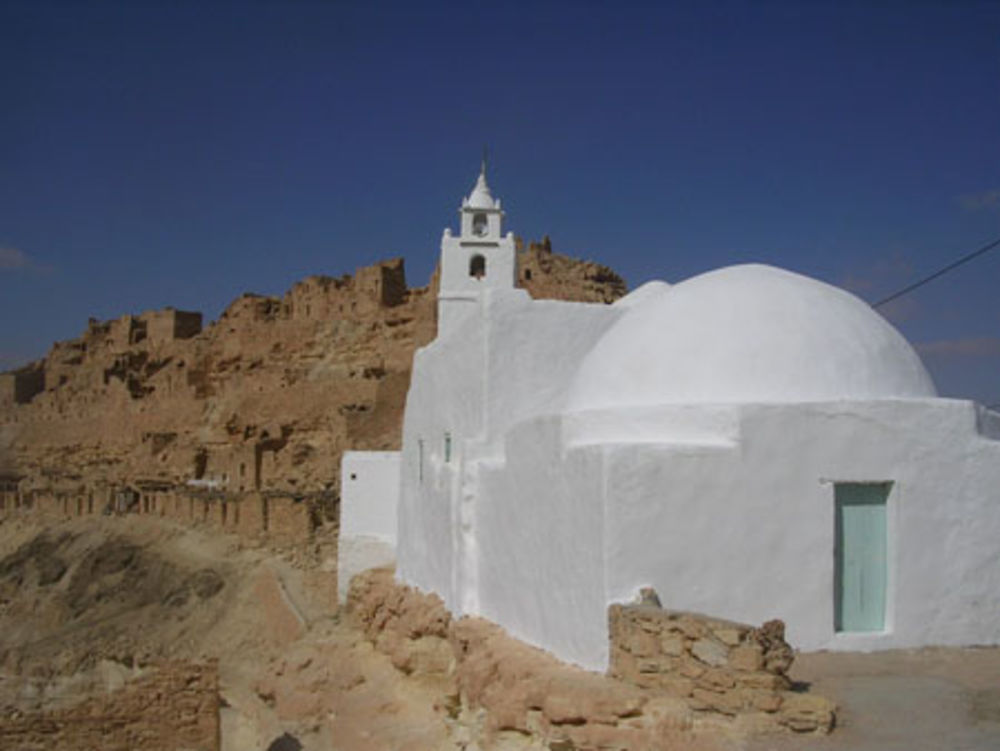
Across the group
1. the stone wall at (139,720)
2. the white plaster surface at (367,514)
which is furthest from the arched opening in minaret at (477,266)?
the stone wall at (139,720)

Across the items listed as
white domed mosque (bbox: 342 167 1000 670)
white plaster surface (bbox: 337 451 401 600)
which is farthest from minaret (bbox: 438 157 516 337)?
white domed mosque (bbox: 342 167 1000 670)

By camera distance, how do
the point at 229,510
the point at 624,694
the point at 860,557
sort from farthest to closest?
the point at 229,510, the point at 860,557, the point at 624,694

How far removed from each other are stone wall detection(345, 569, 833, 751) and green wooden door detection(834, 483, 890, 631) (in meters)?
2.11

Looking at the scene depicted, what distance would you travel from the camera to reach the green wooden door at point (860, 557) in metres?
8.48

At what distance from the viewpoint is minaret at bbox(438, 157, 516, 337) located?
16703mm

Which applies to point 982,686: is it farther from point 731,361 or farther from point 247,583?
point 247,583

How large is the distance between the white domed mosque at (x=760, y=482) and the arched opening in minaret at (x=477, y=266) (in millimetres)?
6691

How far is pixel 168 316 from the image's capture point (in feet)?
132

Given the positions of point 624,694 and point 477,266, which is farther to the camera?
point 477,266

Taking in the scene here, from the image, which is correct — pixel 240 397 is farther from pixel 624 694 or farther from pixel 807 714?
pixel 807 714

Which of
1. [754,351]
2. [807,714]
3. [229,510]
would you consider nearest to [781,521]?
[754,351]

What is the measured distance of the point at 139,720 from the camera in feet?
37.6

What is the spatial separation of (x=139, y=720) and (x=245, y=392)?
65.2 feet

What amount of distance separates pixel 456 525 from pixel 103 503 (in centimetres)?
1802
